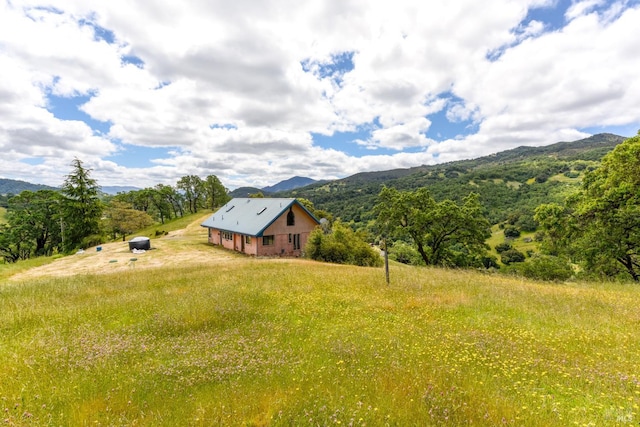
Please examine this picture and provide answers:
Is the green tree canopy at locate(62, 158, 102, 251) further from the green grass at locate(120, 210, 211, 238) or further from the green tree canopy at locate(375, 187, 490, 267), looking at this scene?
the green tree canopy at locate(375, 187, 490, 267)

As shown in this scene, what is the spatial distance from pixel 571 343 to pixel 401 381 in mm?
5092

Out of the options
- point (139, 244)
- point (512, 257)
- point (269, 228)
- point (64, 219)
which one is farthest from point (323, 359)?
point (512, 257)

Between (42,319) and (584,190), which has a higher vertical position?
(584,190)

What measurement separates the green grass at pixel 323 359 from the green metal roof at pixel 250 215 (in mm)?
23435

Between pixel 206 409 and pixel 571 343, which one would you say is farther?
pixel 571 343

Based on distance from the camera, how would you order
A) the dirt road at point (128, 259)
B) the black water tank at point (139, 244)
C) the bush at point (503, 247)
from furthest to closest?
the bush at point (503, 247)
the black water tank at point (139, 244)
the dirt road at point (128, 259)

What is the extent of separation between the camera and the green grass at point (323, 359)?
455cm

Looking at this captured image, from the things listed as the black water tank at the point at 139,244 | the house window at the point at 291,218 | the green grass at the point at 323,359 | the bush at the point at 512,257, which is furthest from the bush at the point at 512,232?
the black water tank at the point at 139,244

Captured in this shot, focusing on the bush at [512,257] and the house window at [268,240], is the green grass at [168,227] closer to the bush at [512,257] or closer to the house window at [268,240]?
the house window at [268,240]

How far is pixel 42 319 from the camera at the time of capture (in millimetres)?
9336

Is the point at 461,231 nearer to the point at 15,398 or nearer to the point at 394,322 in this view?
the point at 394,322

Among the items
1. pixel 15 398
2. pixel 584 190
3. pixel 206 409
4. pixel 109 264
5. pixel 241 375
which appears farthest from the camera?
pixel 109 264

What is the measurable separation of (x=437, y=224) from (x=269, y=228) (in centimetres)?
2049

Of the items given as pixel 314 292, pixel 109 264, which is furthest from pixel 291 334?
pixel 109 264
